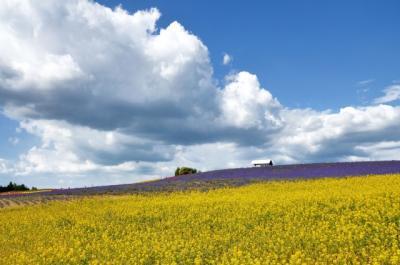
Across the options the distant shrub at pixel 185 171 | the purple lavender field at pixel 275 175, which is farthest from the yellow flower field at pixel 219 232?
the distant shrub at pixel 185 171

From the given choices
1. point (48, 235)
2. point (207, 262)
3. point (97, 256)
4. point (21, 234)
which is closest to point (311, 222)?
point (207, 262)

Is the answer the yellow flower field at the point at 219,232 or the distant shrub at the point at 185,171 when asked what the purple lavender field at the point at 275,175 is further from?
the distant shrub at the point at 185,171

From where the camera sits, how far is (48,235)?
17.2 m

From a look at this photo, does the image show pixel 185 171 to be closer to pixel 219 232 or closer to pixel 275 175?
pixel 275 175

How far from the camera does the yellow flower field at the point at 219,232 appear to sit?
1138cm

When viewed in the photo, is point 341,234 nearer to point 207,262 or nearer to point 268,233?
point 268,233

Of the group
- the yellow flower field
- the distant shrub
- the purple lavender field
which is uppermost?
the distant shrub

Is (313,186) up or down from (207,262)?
up

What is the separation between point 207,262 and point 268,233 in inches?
123

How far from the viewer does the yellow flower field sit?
11.4m

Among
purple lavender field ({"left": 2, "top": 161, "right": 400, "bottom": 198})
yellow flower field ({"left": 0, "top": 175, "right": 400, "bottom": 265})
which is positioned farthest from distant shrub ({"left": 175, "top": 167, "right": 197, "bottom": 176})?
yellow flower field ({"left": 0, "top": 175, "right": 400, "bottom": 265})

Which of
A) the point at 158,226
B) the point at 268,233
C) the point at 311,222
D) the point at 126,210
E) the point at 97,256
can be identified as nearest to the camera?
the point at 97,256

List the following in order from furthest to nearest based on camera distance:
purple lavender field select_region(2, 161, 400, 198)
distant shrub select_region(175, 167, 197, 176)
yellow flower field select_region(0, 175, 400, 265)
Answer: distant shrub select_region(175, 167, 197, 176)
purple lavender field select_region(2, 161, 400, 198)
yellow flower field select_region(0, 175, 400, 265)

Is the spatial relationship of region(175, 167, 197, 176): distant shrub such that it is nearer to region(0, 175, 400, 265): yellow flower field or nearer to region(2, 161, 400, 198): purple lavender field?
region(2, 161, 400, 198): purple lavender field
